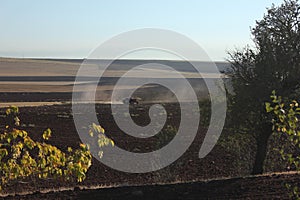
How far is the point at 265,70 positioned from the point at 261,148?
97.8 inches

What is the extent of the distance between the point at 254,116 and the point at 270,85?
42.7 inches

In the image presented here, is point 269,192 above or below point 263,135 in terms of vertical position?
below

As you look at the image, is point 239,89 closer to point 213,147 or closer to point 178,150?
point 178,150

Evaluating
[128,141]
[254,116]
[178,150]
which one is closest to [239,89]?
[254,116]

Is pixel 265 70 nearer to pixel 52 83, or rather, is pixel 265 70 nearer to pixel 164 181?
pixel 164 181

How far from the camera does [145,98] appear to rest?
7375 centimetres

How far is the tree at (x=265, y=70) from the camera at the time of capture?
13.5 m

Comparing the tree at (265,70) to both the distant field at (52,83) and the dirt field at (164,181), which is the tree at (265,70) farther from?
the distant field at (52,83)

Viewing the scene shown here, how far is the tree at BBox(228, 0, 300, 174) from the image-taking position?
13.5 meters

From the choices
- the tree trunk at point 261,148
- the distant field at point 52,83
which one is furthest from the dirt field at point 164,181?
the distant field at point 52,83

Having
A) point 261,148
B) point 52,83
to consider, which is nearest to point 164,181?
point 261,148

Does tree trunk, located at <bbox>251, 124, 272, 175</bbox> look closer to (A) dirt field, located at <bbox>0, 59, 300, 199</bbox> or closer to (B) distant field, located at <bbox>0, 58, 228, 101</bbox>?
(A) dirt field, located at <bbox>0, 59, 300, 199</bbox>

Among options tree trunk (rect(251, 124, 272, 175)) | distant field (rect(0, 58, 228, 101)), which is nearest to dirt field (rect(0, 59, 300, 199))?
tree trunk (rect(251, 124, 272, 175))

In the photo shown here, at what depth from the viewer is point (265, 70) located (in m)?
13.6
